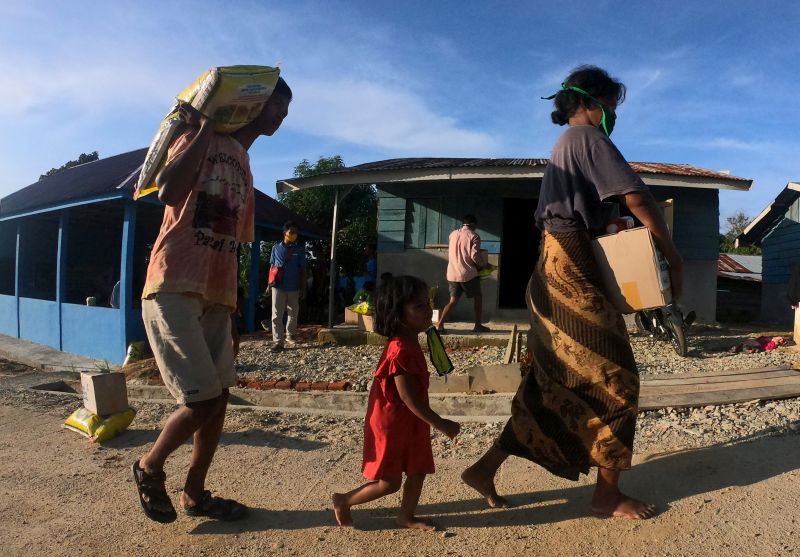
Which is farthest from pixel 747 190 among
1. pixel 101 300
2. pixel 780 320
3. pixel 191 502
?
pixel 101 300

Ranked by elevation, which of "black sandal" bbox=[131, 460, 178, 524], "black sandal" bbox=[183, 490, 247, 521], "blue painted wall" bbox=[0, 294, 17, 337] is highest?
"black sandal" bbox=[131, 460, 178, 524]

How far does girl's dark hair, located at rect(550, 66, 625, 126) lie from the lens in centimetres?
250

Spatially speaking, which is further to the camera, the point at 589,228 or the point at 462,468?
the point at 462,468

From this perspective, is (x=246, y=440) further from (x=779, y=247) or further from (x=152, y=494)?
(x=779, y=247)

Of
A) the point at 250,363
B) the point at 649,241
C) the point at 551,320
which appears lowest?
the point at 250,363

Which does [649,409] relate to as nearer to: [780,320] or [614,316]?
[614,316]

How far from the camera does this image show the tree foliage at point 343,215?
16.1 meters

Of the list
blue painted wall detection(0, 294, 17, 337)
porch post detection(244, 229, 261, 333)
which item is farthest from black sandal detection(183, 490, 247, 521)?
blue painted wall detection(0, 294, 17, 337)

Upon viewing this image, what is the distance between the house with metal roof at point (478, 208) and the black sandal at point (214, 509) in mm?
6750

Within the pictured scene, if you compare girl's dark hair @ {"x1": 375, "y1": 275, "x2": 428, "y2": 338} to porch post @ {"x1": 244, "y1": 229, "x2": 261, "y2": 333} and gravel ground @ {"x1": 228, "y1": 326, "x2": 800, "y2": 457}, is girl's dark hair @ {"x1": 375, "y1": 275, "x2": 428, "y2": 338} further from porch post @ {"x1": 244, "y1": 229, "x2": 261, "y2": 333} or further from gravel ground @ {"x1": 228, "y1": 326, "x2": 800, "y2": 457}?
porch post @ {"x1": 244, "y1": 229, "x2": 261, "y2": 333}

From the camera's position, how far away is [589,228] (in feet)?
7.95

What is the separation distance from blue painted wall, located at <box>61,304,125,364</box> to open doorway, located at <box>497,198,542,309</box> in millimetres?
7056

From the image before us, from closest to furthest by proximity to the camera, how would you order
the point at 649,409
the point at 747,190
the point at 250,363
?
the point at 649,409 → the point at 250,363 → the point at 747,190

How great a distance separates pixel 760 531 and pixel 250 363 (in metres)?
5.98
